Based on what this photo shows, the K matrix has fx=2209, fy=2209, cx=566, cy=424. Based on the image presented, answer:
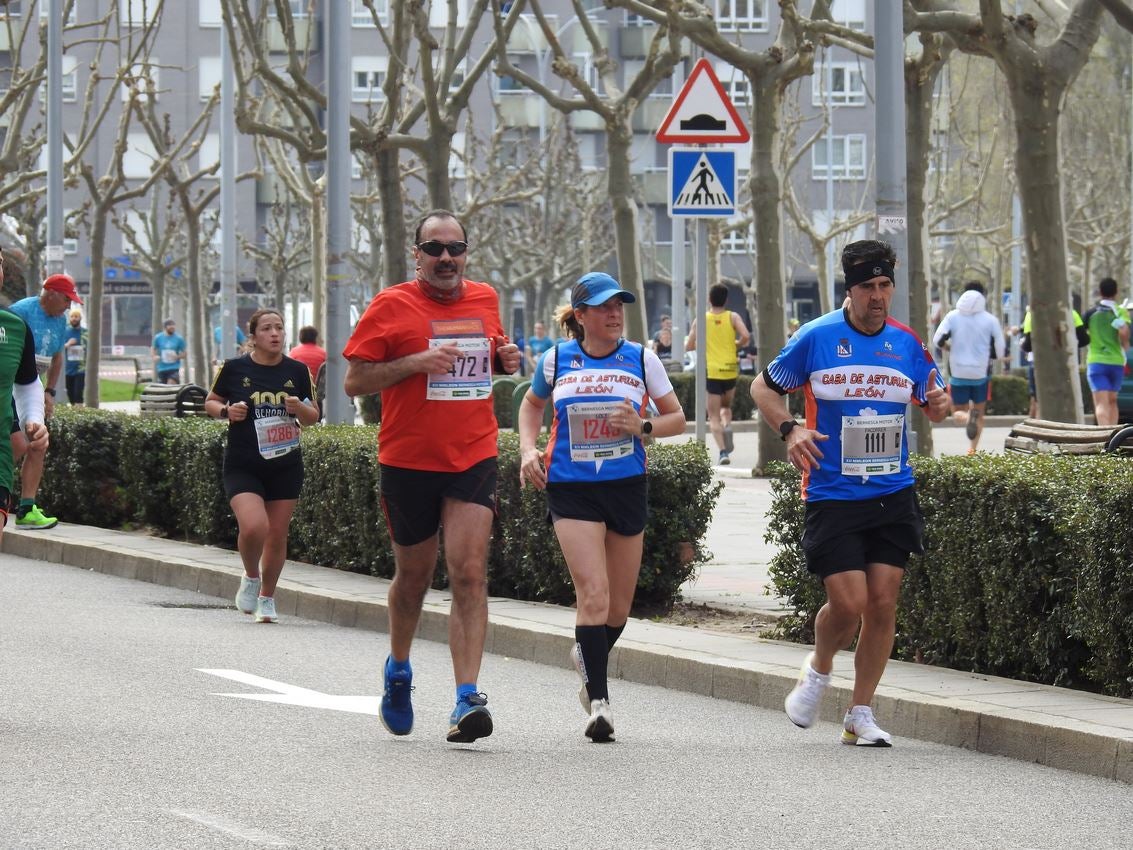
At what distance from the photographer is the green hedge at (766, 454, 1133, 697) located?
26.8 feet

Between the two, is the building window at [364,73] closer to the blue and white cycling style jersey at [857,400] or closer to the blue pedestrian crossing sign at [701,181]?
the blue pedestrian crossing sign at [701,181]

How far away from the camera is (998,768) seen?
773 centimetres

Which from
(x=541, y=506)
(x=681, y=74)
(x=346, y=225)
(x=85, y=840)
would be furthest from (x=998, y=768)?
(x=681, y=74)

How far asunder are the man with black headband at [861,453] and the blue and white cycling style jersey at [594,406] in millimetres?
639

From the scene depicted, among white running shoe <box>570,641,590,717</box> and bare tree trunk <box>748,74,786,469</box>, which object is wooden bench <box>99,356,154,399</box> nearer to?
bare tree trunk <box>748,74,786,469</box>

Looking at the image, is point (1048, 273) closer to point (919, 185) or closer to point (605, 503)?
point (919, 185)

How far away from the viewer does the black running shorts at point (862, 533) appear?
7980 mm

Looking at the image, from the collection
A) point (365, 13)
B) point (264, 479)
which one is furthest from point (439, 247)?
point (365, 13)

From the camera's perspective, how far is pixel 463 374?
8078 mm

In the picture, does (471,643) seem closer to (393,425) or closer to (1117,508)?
(393,425)

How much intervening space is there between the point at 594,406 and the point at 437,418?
656 millimetres

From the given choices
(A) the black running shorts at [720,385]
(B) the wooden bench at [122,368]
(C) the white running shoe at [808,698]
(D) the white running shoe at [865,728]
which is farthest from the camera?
(B) the wooden bench at [122,368]

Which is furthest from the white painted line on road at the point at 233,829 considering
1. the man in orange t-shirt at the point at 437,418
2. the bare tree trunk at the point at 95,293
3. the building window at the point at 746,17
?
the building window at the point at 746,17

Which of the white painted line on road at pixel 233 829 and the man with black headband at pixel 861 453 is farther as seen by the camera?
the man with black headband at pixel 861 453
